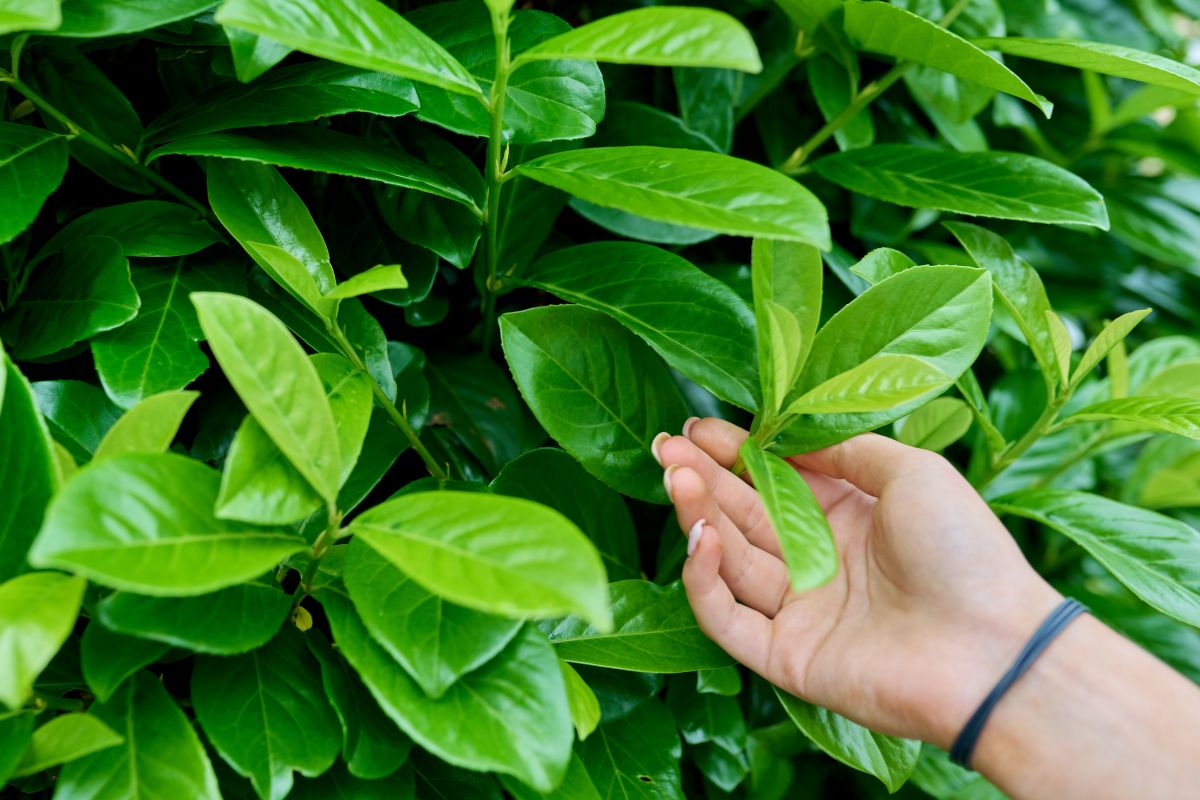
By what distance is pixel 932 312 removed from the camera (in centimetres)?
75

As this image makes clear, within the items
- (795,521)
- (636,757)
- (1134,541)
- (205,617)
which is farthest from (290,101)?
(1134,541)

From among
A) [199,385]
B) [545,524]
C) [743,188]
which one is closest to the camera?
[545,524]

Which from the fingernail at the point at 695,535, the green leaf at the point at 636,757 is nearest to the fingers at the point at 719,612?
the fingernail at the point at 695,535

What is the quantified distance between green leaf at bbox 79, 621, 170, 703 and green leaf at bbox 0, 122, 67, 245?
30 cm

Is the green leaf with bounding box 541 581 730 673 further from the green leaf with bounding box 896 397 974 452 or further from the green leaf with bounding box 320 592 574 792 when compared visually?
the green leaf with bounding box 896 397 974 452

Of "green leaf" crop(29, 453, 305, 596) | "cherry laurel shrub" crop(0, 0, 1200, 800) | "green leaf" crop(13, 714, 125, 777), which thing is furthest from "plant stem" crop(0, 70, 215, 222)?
"green leaf" crop(13, 714, 125, 777)

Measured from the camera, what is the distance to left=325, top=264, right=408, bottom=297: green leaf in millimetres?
625

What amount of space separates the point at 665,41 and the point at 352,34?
0.69 feet

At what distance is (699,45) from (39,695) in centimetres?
62

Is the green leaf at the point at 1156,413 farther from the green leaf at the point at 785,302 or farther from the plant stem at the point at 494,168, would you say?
the plant stem at the point at 494,168

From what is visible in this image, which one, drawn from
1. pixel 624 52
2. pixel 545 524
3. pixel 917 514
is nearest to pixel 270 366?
pixel 545 524

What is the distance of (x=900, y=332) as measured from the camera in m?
0.75

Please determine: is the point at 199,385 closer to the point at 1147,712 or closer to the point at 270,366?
the point at 270,366

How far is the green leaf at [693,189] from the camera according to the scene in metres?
0.60
